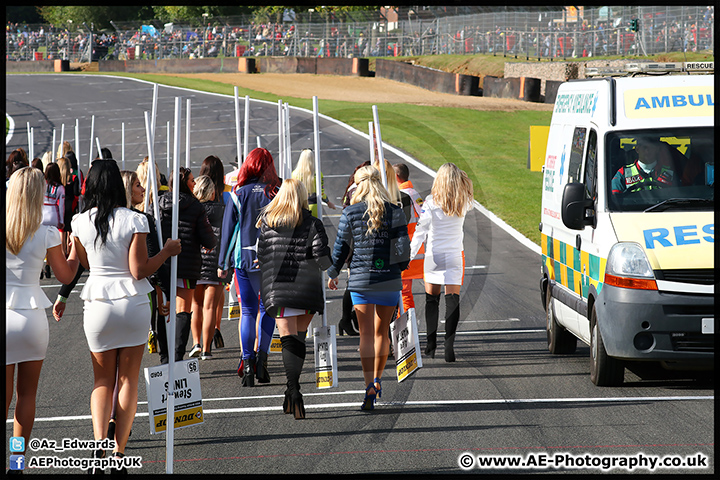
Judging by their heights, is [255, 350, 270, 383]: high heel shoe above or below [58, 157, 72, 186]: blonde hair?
below

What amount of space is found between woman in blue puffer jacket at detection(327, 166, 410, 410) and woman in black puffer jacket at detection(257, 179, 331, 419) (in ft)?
0.99

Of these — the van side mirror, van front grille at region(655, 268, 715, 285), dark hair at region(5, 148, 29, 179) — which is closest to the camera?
van front grille at region(655, 268, 715, 285)

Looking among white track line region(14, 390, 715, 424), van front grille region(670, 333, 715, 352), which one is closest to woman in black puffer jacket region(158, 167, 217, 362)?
white track line region(14, 390, 715, 424)

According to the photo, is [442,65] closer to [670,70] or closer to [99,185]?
[670,70]

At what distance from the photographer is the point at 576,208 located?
788cm

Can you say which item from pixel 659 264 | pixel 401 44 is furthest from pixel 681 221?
pixel 401 44

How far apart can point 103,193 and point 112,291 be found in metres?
0.68

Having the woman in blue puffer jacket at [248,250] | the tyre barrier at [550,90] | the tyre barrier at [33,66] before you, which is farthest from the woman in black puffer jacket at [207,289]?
the tyre barrier at [33,66]

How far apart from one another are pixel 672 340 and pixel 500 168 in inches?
842

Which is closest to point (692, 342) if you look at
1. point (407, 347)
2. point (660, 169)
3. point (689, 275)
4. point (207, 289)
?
point (689, 275)

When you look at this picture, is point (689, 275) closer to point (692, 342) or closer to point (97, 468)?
point (692, 342)

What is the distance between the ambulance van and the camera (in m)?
7.23

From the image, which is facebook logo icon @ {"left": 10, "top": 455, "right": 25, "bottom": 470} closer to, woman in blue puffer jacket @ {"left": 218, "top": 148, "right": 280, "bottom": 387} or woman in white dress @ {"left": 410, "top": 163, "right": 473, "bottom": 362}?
woman in blue puffer jacket @ {"left": 218, "top": 148, "right": 280, "bottom": 387}

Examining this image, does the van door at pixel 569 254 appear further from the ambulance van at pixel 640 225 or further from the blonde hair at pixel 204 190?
the blonde hair at pixel 204 190
